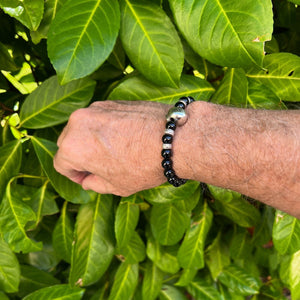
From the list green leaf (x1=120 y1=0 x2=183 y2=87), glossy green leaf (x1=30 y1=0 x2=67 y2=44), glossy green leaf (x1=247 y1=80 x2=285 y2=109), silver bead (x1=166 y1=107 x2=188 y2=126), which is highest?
glossy green leaf (x1=30 y1=0 x2=67 y2=44)

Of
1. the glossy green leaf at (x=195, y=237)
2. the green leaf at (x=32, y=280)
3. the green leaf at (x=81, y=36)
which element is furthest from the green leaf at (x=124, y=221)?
the green leaf at (x=81, y=36)

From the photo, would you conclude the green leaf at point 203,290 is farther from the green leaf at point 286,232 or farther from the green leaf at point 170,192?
the green leaf at point 170,192

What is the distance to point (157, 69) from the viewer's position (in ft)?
2.46

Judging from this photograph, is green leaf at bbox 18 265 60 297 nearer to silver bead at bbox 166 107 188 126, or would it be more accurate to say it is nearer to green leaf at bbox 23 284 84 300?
green leaf at bbox 23 284 84 300

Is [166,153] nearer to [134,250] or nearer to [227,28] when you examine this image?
[227,28]

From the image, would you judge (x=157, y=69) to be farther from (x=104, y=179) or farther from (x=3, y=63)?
(x=3, y=63)

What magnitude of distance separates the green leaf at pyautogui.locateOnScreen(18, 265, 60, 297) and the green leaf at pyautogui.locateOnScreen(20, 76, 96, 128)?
50 centimetres

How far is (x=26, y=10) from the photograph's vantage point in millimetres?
693

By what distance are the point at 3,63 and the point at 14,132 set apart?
0.56 feet

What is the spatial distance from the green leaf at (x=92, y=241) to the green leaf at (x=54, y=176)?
12 cm

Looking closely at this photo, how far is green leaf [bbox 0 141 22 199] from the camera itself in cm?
86

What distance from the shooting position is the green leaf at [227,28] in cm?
65

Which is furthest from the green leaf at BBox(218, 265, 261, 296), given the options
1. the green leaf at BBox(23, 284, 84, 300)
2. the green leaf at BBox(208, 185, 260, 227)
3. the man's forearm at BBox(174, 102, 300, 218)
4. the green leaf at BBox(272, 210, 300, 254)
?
the man's forearm at BBox(174, 102, 300, 218)

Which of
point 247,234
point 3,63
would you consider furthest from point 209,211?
point 3,63
